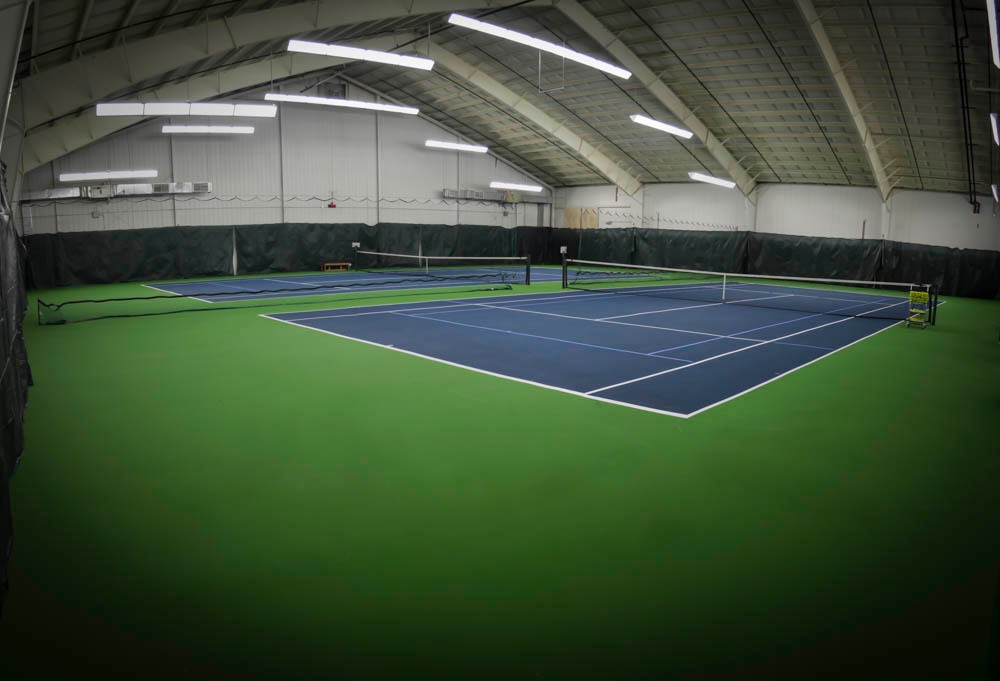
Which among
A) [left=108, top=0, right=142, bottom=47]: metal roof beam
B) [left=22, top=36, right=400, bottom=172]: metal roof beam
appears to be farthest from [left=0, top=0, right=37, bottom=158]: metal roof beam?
[left=22, top=36, right=400, bottom=172]: metal roof beam

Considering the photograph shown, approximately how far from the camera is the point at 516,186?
36.2 meters

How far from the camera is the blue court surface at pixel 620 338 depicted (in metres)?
9.94

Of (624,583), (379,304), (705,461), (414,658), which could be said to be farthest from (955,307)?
(414,658)

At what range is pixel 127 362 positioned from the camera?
11.1m

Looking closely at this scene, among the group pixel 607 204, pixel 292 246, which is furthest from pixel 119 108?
pixel 607 204

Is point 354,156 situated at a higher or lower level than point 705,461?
higher

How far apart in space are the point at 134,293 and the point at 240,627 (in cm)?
2010

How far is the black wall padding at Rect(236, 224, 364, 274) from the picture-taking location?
28922 mm

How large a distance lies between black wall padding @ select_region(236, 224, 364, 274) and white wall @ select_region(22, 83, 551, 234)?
0.98 m

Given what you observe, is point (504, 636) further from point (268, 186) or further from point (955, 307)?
point (268, 186)

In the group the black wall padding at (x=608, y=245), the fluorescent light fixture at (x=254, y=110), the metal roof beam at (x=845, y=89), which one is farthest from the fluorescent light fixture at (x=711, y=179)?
the fluorescent light fixture at (x=254, y=110)

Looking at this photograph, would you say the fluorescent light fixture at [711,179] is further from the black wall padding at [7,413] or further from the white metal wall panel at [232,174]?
the black wall padding at [7,413]

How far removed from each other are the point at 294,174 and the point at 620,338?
21719mm

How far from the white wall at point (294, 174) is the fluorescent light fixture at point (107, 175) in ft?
1.36
